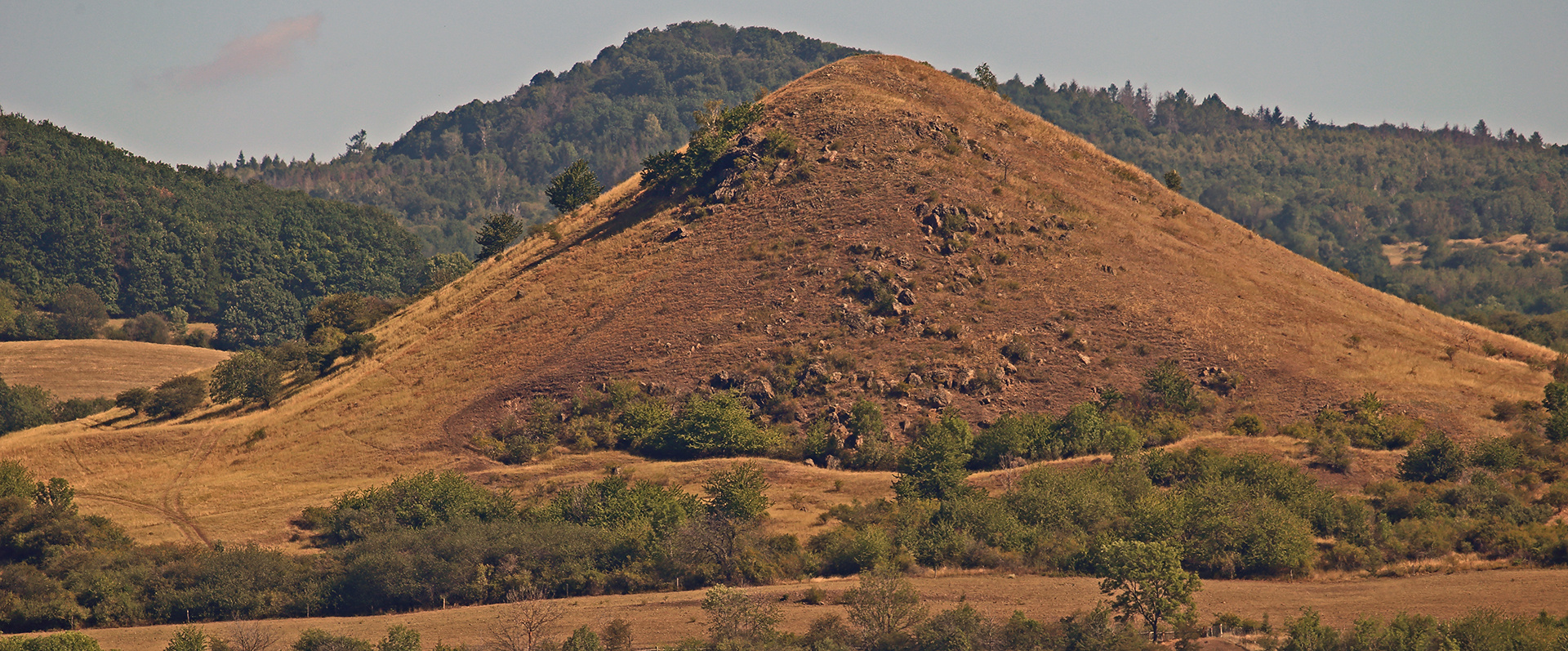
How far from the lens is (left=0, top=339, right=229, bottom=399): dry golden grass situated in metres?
120

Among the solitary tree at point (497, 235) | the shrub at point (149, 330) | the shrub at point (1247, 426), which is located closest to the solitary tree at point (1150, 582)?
the shrub at point (1247, 426)

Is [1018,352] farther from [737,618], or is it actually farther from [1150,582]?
[737,618]

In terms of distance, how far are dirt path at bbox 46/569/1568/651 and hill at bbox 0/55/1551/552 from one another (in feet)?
37.1

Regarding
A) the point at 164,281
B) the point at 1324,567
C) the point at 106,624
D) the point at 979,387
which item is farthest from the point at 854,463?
the point at 164,281

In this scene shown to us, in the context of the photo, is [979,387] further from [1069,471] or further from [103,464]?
[103,464]

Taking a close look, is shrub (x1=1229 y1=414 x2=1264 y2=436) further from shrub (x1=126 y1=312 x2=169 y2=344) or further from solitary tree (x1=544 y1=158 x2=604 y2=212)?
shrub (x1=126 y1=312 x2=169 y2=344)

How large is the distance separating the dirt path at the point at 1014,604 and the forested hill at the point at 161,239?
397 ft

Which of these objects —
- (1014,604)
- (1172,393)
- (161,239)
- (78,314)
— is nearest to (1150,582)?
(1014,604)

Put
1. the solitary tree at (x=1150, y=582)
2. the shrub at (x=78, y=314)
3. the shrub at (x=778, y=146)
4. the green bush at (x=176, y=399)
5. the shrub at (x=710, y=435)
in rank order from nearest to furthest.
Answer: the solitary tree at (x=1150, y=582) < the shrub at (x=710, y=435) < the green bush at (x=176, y=399) < the shrub at (x=778, y=146) < the shrub at (x=78, y=314)

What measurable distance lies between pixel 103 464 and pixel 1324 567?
61368mm

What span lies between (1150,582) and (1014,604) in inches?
230

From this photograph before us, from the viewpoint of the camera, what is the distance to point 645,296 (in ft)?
263

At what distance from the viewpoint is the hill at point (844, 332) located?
71.2m

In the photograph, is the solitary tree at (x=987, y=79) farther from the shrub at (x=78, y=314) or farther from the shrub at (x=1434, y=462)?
the shrub at (x=78, y=314)
